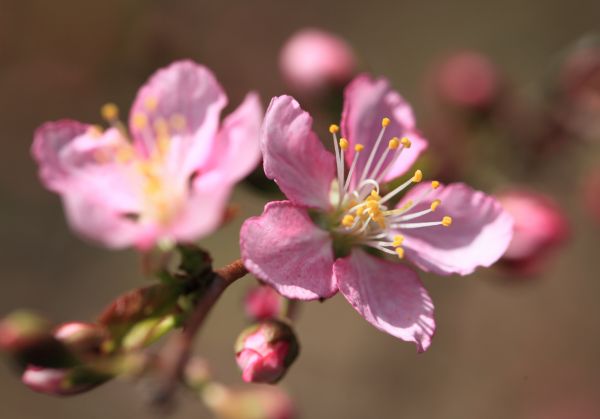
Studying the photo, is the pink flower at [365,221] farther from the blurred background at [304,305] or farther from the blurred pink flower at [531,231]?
the blurred background at [304,305]

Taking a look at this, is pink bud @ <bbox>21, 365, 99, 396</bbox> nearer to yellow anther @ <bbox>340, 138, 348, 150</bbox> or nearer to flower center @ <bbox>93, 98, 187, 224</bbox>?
flower center @ <bbox>93, 98, 187, 224</bbox>

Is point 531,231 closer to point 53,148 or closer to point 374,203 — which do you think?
point 374,203

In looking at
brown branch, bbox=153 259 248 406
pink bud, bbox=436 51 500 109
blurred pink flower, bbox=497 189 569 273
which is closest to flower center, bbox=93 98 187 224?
brown branch, bbox=153 259 248 406

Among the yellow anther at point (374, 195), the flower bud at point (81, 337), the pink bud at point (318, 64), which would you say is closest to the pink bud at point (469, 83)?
the pink bud at point (318, 64)

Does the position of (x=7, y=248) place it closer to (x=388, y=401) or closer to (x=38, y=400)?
(x=38, y=400)

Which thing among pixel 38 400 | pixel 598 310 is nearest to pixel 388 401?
pixel 598 310

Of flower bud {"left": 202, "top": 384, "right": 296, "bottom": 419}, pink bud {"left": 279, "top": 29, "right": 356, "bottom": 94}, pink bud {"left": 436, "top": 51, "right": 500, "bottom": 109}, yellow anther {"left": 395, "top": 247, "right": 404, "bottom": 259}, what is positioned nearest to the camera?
yellow anther {"left": 395, "top": 247, "right": 404, "bottom": 259}
